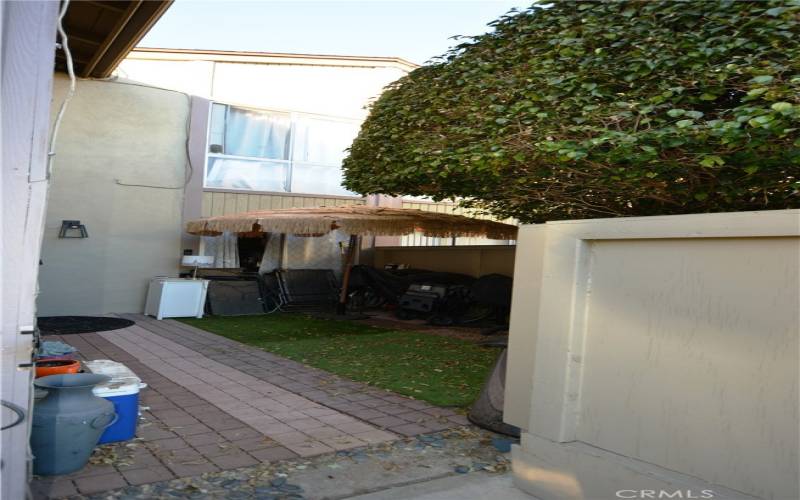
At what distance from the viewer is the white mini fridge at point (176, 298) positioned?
11.4 meters

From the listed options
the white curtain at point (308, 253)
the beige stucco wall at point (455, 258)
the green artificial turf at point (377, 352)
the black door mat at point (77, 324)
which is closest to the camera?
the green artificial turf at point (377, 352)

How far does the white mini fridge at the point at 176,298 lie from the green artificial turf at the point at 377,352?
1.25 ft

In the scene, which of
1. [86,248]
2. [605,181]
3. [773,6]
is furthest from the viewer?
[86,248]

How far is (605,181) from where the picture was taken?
16.9 feet

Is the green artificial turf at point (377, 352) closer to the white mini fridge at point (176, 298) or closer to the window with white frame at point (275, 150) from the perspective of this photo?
the white mini fridge at point (176, 298)

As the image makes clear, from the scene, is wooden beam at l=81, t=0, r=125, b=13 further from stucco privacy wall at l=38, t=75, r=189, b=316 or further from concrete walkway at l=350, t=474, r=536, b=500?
concrete walkway at l=350, t=474, r=536, b=500

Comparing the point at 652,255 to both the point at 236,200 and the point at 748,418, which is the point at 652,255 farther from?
the point at 236,200

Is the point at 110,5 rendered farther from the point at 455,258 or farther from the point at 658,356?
the point at 455,258

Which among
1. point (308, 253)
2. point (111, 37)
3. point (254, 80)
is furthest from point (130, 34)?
point (254, 80)

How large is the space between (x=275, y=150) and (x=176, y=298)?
416 cm

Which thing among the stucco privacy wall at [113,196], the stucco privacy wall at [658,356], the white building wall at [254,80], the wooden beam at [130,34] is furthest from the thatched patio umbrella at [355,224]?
the white building wall at [254,80]

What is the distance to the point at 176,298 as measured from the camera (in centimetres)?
1152

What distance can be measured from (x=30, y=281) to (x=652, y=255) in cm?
323

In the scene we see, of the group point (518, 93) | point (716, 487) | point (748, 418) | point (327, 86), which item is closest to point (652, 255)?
point (748, 418)
